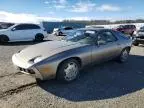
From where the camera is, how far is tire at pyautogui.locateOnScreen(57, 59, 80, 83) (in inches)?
224

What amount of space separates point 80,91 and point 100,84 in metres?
0.80

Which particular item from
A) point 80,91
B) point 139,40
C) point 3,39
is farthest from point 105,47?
point 3,39

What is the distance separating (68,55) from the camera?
Answer: 575cm

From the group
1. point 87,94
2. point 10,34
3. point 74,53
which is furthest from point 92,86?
point 10,34

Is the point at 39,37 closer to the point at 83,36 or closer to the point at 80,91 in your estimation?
the point at 83,36

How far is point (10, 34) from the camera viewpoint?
55.3 ft

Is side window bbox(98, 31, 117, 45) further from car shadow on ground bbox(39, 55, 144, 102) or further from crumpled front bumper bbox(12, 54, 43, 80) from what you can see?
crumpled front bumper bbox(12, 54, 43, 80)

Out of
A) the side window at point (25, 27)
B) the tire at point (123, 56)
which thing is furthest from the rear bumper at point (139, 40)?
the side window at point (25, 27)

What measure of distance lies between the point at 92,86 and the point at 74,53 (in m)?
1.00

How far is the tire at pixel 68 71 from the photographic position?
18.6 feet

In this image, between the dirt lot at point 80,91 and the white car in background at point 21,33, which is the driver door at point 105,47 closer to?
the dirt lot at point 80,91

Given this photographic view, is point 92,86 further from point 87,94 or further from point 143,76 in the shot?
point 143,76

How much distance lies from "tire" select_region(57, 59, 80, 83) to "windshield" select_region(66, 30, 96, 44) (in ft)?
3.17

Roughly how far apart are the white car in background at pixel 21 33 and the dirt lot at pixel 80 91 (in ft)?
33.0
